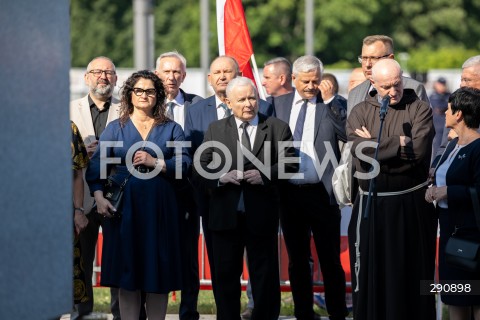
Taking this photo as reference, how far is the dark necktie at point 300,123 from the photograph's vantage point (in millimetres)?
9320

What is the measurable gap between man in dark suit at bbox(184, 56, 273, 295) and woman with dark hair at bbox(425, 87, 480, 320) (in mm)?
1852

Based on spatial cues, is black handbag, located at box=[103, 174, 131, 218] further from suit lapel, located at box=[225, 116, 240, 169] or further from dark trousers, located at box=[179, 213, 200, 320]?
suit lapel, located at box=[225, 116, 240, 169]

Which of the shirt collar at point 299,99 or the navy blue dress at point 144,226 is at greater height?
the shirt collar at point 299,99

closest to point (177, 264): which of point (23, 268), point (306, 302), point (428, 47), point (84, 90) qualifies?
point (306, 302)

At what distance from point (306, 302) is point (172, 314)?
130cm

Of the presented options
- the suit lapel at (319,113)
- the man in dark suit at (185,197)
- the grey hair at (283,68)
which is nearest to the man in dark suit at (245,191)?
the man in dark suit at (185,197)

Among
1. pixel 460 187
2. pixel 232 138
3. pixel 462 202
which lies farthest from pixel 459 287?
pixel 232 138

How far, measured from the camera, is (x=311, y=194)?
9250 mm

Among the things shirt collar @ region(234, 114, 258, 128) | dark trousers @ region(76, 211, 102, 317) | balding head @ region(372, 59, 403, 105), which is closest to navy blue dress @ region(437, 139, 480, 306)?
balding head @ region(372, 59, 403, 105)

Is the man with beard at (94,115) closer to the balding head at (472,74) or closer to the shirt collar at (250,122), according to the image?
the shirt collar at (250,122)

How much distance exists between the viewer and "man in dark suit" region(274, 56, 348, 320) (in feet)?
30.3

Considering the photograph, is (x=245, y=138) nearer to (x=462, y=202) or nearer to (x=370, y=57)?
(x=370, y=57)

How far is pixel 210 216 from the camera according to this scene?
852 cm

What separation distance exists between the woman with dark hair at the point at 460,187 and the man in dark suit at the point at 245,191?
126 cm
